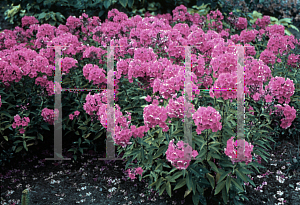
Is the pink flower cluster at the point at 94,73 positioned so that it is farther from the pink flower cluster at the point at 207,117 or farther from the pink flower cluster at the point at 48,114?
the pink flower cluster at the point at 207,117

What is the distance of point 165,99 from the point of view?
3537mm

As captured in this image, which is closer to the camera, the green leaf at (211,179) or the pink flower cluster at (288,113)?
the green leaf at (211,179)

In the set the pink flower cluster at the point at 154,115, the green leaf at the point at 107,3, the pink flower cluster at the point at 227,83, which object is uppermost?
the green leaf at the point at 107,3

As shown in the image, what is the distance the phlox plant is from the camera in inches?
112

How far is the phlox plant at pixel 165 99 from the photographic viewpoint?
2.85 meters

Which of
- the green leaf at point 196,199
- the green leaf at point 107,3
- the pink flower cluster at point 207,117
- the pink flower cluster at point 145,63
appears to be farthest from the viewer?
the green leaf at point 107,3

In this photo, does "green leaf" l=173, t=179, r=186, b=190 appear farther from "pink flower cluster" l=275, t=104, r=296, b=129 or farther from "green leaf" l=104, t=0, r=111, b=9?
"green leaf" l=104, t=0, r=111, b=9

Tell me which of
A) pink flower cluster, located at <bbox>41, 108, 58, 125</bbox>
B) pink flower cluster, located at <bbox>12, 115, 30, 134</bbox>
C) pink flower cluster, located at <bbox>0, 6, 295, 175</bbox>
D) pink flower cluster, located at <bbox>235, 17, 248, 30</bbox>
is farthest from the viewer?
pink flower cluster, located at <bbox>235, 17, 248, 30</bbox>

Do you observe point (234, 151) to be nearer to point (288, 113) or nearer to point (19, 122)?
point (288, 113)

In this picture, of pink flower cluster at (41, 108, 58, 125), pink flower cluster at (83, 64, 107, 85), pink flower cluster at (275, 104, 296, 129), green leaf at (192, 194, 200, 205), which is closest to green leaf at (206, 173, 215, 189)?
green leaf at (192, 194, 200, 205)

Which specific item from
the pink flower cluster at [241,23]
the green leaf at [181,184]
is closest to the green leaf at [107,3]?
the pink flower cluster at [241,23]

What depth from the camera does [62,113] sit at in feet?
14.4

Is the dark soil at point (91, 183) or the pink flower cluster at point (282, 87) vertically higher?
the pink flower cluster at point (282, 87)

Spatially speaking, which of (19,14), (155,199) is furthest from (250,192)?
(19,14)
